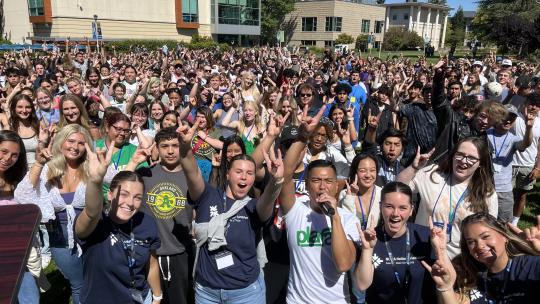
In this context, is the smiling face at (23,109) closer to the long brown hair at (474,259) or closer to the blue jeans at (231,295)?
the blue jeans at (231,295)

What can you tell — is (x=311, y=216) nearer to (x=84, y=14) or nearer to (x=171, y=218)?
(x=171, y=218)

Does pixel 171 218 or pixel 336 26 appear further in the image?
pixel 336 26

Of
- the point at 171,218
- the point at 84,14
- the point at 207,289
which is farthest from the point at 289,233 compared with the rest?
the point at 84,14

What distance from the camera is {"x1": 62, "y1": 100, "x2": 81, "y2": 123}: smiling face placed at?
5094mm

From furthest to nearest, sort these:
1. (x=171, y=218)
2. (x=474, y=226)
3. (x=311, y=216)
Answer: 1. (x=171, y=218)
2. (x=311, y=216)
3. (x=474, y=226)

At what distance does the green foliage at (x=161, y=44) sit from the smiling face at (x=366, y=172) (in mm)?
35441

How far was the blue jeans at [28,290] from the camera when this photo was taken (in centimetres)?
303

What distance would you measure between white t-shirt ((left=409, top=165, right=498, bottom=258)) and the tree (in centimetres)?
6647

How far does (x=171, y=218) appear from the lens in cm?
373

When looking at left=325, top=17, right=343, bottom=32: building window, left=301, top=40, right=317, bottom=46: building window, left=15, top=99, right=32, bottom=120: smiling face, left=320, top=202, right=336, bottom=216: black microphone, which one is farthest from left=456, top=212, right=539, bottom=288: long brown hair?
left=301, top=40, right=317, bottom=46: building window

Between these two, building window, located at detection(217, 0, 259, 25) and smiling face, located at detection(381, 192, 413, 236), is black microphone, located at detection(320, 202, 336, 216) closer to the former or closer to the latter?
smiling face, located at detection(381, 192, 413, 236)

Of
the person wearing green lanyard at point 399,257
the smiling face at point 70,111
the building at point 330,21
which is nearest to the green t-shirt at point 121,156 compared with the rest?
the smiling face at point 70,111

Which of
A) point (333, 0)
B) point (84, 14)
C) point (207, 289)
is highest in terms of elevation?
point (333, 0)

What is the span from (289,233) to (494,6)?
1941 inches
